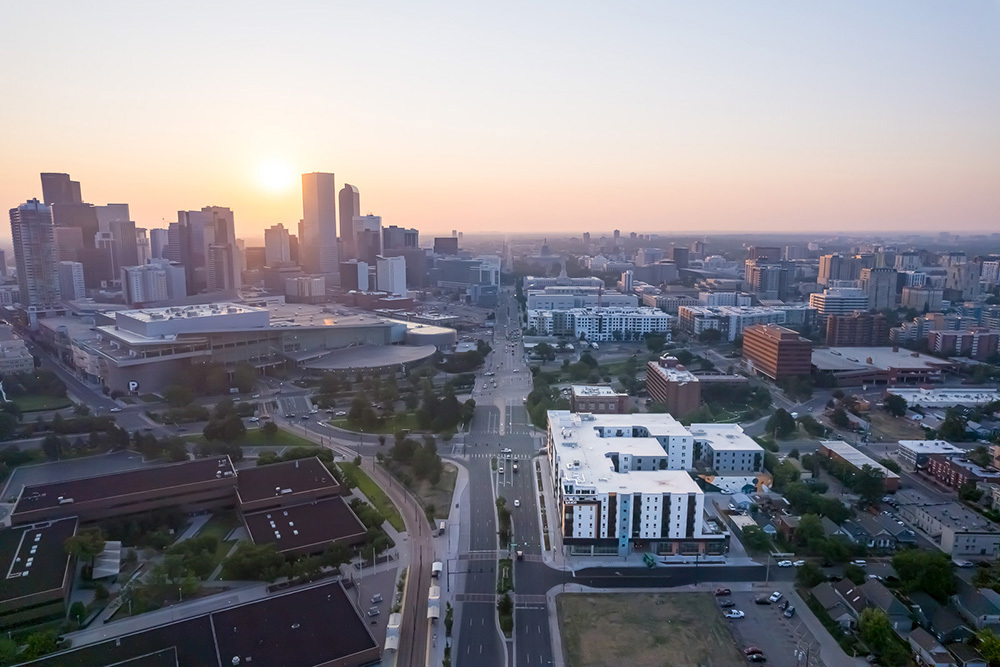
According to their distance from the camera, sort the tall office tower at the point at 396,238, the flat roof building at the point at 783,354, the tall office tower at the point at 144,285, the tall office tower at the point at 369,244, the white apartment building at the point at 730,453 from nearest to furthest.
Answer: the white apartment building at the point at 730,453, the flat roof building at the point at 783,354, the tall office tower at the point at 144,285, the tall office tower at the point at 369,244, the tall office tower at the point at 396,238

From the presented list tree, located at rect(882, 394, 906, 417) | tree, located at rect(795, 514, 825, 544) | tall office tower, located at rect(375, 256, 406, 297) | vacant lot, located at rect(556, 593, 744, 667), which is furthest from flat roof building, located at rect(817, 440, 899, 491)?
tall office tower, located at rect(375, 256, 406, 297)

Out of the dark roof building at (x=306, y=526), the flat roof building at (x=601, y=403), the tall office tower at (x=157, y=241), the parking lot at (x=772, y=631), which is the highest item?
the tall office tower at (x=157, y=241)

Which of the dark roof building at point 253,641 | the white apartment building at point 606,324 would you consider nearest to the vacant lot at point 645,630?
the dark roof building at point 253,641

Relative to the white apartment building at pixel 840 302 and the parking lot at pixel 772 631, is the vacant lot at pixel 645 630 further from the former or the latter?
the white apartment building at pixel 840 302

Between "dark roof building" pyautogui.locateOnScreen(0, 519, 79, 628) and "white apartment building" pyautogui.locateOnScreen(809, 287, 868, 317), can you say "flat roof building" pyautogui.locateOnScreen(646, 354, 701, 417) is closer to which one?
"dark roof building" pyautogui.locateOnScreen(0, 519, 79, 628)

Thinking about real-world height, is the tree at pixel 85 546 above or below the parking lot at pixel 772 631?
above

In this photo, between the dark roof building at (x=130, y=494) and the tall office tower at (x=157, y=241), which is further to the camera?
the tall office tower at (x=157, y=241)

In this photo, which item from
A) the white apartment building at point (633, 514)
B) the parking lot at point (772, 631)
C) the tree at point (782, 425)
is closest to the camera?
the parking lot at point (772, 631)
